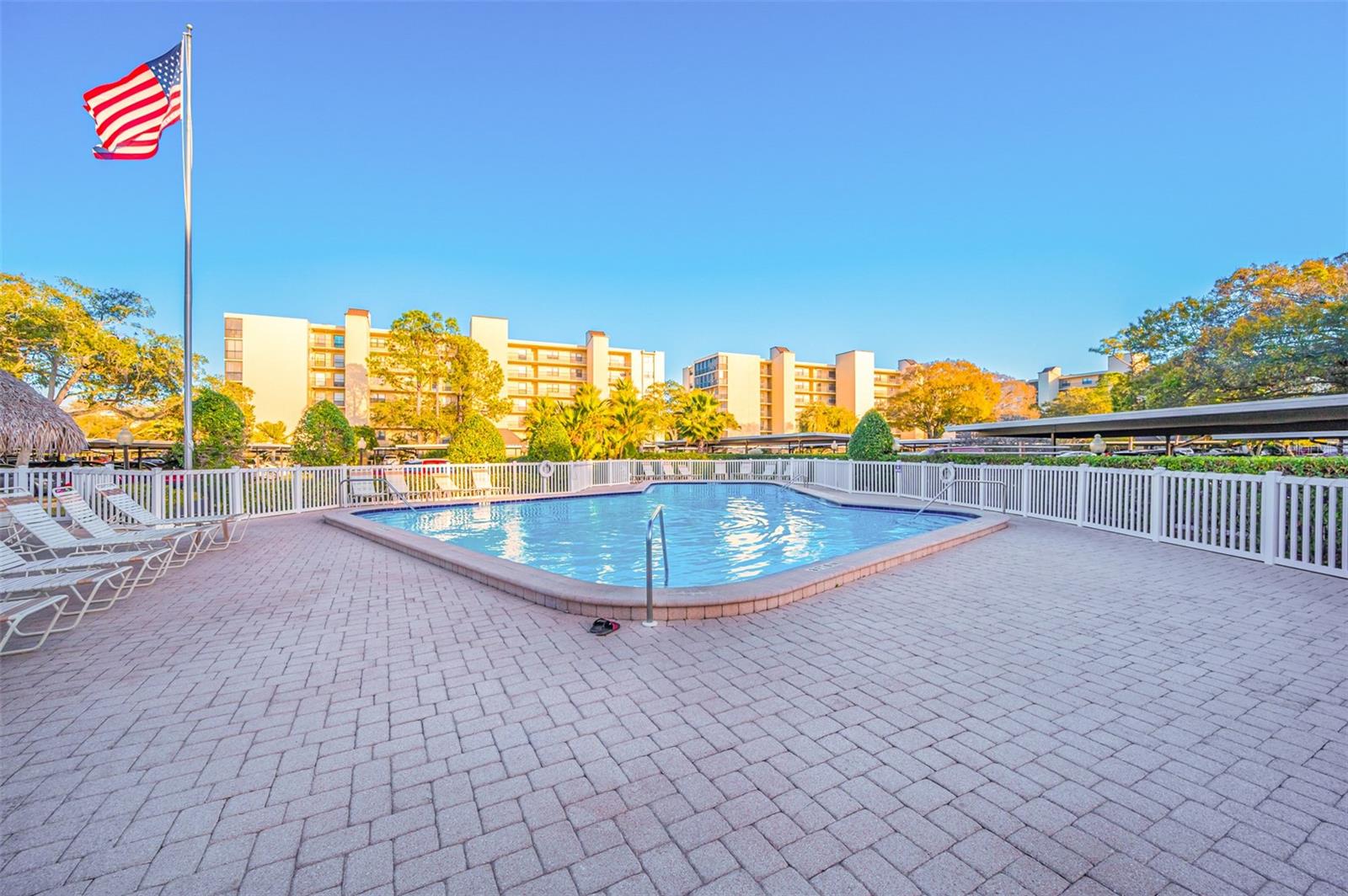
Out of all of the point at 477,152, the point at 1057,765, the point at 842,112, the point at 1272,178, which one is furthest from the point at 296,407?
the point at 1272,178

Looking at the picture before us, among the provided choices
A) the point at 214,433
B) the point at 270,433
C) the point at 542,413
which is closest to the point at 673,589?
the point at 214,433

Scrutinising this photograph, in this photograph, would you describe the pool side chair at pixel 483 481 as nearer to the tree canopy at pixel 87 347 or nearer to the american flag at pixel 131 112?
the american flag at pixel 131 112

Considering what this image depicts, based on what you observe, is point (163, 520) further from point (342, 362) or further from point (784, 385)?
point (784, 385)

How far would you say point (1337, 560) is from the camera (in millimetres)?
5586

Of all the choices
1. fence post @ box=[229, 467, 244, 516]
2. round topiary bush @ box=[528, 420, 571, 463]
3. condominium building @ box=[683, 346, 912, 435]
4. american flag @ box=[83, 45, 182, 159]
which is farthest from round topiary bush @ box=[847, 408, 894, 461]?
condominium building @ box=[683, 346, 912, 435]

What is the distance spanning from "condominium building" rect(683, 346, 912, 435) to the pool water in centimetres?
5443

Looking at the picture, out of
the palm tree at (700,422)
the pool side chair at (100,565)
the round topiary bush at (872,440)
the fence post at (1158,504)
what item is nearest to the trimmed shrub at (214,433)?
the pool side chair at (100,565)

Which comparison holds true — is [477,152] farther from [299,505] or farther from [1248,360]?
[1248,360]

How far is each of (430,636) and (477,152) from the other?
18.0 metres

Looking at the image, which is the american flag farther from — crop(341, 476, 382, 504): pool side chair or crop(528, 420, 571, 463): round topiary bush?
crop(528, 420, 571, 463): round topiary bush

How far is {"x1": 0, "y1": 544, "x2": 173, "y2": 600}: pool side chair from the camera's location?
422 centimetres

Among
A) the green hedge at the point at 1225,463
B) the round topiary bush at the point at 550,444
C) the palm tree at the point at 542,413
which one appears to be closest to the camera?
the green hedge at the point at 1225,463

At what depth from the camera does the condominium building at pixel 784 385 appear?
69.4 metres

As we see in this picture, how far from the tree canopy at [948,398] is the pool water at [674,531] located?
72.7ft
